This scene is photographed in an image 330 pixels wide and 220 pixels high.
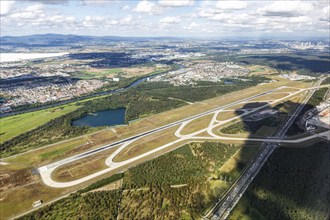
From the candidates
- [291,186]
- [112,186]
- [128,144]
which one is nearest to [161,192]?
[112,186]

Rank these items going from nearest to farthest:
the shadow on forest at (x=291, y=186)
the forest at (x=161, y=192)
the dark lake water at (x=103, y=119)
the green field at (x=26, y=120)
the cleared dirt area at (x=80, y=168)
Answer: the shadow on forest at (x=291, y=186)
the forest at (x=161, y=192)
the cleared dirt area at (x=80, y=168)
the green field at (x=26, y=120)
the dark lake water at (x=103, y=119)

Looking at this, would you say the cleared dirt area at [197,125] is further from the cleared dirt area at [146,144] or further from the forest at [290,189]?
the forest at [290,189]

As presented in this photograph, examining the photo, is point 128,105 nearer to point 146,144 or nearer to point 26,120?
point 26,120

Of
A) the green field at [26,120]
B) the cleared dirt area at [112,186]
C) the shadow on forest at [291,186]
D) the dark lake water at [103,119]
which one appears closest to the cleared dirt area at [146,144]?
the cleared dirt area at [112,186]

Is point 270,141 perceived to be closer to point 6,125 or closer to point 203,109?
point 203,109

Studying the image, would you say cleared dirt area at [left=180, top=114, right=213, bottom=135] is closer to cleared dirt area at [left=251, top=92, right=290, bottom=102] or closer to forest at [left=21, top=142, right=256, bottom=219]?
forest at [left=21, top=142, right=256, bottom=219]
